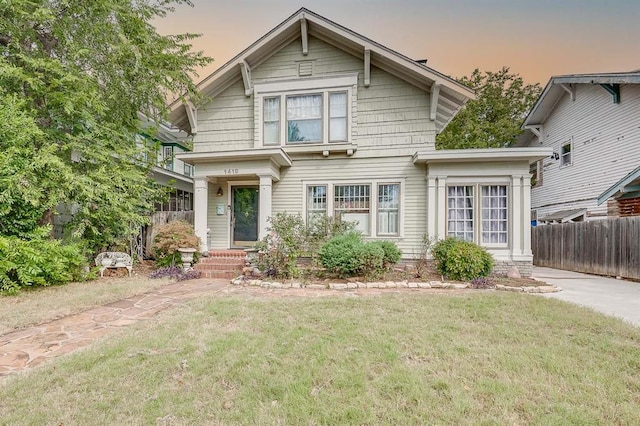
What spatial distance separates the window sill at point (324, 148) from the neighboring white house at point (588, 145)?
26.7ft

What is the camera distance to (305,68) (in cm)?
973

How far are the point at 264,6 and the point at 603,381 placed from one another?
45.9 feet

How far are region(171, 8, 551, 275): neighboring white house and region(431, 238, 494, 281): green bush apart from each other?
1.39 metres

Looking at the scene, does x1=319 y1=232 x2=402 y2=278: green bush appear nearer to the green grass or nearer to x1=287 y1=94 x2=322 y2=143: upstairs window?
the green grass

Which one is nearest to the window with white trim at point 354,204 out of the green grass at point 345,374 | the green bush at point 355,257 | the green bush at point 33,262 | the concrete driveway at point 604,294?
the green bush at point 355,257

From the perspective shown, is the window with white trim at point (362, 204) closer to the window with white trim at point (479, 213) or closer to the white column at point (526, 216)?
the window with white trim at point (479, 213)

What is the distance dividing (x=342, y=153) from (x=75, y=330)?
7701 millimetres

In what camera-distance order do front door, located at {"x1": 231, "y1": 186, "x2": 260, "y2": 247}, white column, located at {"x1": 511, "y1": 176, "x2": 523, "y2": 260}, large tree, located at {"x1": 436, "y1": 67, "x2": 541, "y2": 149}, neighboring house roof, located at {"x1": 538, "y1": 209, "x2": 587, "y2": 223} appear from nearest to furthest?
1. white column, located at {"x1": 511, "y1": 176, "x2": 523, "y2": 260}
2. front door, located at {"x1": 231, "y1": 186, "x2": 260, "y2": 247}
3. neighboring house roof, located at {"x1": 538, "y1": 209, "x2": 587, "y2": 223}
4. large tree, located at {"x1": 436, "y1": 67, "x2": 541, "y2": 149}

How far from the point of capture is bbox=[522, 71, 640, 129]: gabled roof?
402 inches

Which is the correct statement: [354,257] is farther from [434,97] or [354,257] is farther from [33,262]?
[33,262]

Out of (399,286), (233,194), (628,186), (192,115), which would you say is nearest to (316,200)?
(233,194)

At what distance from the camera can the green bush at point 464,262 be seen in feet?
23.4

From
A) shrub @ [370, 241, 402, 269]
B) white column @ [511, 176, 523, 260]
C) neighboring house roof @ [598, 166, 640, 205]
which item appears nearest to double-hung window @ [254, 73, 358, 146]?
shrub @ [370, 241, 402, 269]

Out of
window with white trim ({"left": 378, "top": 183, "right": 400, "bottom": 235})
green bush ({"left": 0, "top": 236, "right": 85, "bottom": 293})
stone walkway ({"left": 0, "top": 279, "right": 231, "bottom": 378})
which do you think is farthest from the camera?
window with white trim ({"left": 378, "top": 183, "right": 400, "bottom": 235})
